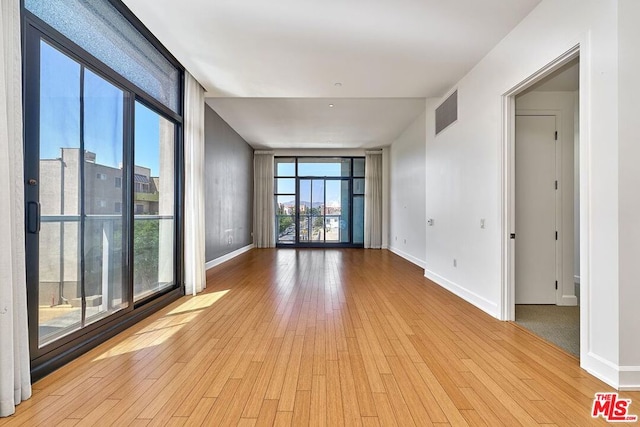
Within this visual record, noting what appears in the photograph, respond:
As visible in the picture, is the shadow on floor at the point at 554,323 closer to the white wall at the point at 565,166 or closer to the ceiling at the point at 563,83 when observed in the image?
the white wall at the point at 565,166

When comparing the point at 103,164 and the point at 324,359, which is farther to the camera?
the point at 103,164

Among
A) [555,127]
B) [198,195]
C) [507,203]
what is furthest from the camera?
[198,195]

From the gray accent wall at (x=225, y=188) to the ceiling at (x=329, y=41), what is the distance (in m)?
1.77

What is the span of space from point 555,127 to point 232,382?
A: 4.36 m

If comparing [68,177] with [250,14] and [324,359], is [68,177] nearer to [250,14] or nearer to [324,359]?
[250,14]

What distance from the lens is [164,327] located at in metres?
3.08

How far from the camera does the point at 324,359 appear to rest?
7.84 ft

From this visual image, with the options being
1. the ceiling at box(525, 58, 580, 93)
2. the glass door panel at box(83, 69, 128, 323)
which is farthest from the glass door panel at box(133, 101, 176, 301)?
the ceiling at box(525, 58, 580, 93)

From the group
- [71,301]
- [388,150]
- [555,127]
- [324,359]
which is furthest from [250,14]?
[388,150]

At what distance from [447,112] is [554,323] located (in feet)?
9.73

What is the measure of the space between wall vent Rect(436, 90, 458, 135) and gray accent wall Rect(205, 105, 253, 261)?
4.04 metres

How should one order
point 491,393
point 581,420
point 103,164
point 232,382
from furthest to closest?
point 103,164, point 232,382, point 491,393, point 581,420

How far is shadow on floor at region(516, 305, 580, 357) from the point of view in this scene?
9.05ft

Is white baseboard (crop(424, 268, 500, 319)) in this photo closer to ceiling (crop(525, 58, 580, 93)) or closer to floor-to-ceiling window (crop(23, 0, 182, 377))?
ceiling (crop(525, 58, 580, 93))
